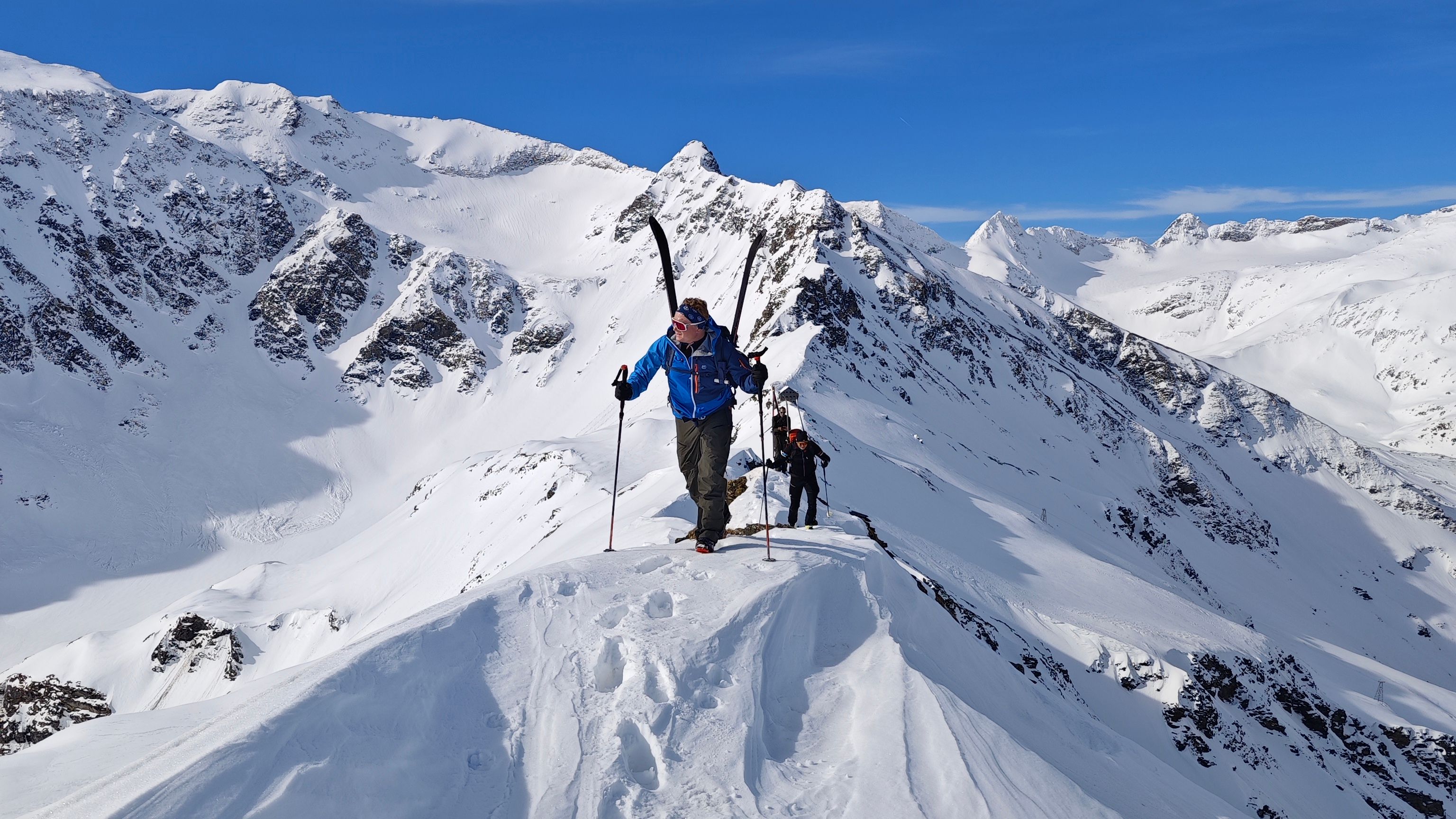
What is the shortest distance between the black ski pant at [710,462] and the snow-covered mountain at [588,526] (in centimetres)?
66

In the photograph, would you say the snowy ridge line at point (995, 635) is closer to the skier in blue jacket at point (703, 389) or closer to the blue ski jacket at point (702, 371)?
the skier in blue jacket at point (703, 389)

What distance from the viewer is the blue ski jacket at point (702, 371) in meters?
9.46

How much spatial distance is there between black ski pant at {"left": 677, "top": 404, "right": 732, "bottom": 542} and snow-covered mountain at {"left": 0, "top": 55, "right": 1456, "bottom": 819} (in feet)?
2.17

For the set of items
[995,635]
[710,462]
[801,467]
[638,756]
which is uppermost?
[710,462]

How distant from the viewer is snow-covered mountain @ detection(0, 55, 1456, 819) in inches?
215

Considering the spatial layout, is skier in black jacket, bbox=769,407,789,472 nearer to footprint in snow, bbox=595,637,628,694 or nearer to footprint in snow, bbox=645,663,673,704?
footprint in snow, bbox=595,637,628,694

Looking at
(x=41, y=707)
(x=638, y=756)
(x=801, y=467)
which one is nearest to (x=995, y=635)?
(x=801, y=467)

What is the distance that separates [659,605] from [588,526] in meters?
15.7

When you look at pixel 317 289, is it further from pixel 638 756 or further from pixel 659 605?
pixel 638 756

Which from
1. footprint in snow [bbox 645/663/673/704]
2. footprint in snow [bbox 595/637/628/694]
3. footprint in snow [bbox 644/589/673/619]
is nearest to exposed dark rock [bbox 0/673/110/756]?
footprint in snow [bbox 644/589/673/619]

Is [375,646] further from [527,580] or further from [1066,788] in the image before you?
[1066,788]

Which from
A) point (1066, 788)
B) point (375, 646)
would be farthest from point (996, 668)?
point (375, 646)

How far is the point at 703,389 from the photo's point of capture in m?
9.47

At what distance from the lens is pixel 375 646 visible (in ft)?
18.9
